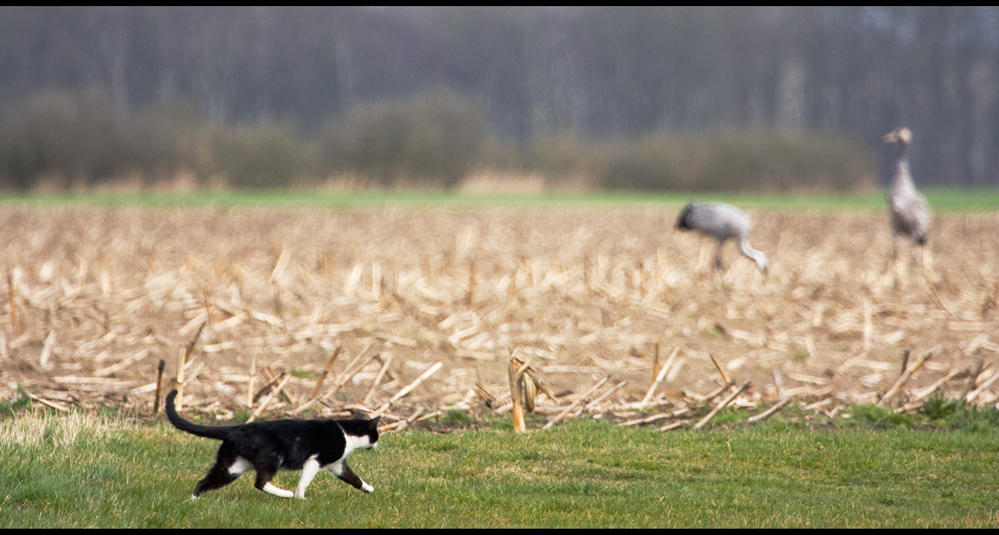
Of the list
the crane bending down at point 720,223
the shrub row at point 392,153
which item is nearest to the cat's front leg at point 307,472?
the crane bending down at point 720,223

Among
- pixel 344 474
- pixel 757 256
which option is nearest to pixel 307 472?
pixel 344 474

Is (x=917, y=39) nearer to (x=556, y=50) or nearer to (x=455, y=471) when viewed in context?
(x=556, y=50)

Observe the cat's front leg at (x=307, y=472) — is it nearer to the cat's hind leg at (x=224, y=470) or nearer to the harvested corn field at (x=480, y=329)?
the cat's hind leg at (x=224, y=470)

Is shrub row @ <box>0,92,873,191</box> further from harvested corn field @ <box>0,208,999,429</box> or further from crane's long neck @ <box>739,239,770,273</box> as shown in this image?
crane's long neck @ <box>739,239,770,273</box>

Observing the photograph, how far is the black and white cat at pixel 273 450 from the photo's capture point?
581cm

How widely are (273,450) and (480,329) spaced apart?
6454mm

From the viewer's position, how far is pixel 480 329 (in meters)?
12.2

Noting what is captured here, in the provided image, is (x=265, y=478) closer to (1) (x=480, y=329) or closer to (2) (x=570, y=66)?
(1) (x=480, y=329)

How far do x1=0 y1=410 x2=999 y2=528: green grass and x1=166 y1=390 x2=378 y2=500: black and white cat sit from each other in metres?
0.16

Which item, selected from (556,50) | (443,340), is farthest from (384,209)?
(556,50)

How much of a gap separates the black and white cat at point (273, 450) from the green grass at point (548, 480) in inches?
6.2

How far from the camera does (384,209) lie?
103ft

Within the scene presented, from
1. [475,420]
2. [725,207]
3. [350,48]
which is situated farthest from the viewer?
[350,48]

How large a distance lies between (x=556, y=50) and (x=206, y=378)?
251 feet
